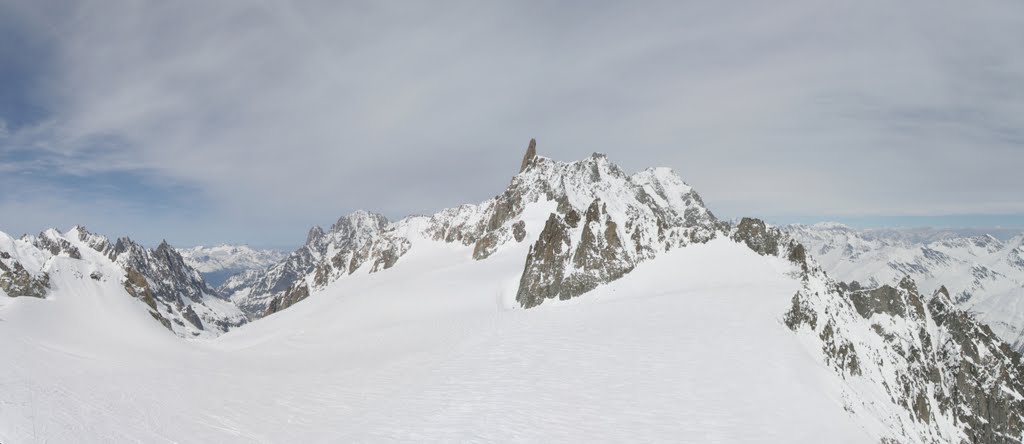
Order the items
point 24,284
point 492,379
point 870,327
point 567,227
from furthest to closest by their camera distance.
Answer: point 24,284 < point 567,227 < point 870,327 < point 492,379

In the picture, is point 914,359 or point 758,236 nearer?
point 914,359

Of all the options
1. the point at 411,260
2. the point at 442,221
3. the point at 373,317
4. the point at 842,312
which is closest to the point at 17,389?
the point at 842,312

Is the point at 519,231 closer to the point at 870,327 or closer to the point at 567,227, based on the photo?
the point at 567,227

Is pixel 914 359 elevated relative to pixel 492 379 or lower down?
lower down

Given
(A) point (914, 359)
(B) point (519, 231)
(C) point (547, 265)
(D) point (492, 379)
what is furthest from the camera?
(B) point (519, 231)

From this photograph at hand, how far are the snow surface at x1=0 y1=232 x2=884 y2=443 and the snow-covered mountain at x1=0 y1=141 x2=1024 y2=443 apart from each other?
11 centimetres

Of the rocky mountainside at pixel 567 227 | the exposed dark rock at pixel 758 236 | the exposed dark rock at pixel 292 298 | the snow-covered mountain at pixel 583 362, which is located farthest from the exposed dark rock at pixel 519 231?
the exposed dark rock at pixel 292 298

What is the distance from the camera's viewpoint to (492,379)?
1870 cm

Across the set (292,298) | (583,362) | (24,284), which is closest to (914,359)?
(583,362)

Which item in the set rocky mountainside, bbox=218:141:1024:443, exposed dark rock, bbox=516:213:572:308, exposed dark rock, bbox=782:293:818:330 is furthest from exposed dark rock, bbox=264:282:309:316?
exposed dark rock, bbox=782:293:818:330

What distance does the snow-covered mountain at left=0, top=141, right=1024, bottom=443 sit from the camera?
12.7 meters

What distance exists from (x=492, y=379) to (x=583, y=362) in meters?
4.29

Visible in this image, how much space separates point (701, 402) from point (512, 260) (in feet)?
200

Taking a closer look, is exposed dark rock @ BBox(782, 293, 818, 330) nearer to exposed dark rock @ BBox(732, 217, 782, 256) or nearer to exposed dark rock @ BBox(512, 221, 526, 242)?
exposed dark rock @ BBox(732, 217, 782, 256)
